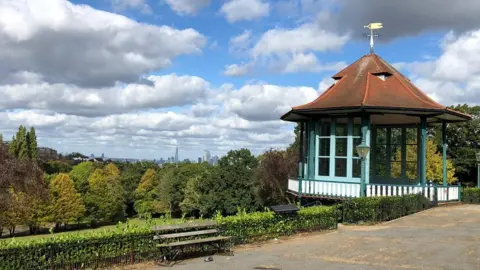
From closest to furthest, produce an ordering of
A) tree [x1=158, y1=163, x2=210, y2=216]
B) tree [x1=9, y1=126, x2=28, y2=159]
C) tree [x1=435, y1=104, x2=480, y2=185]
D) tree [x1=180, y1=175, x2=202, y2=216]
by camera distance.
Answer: tree [x1=435, y1=104, x2=480, y2=185]
tree [x1=180, y1=175, x2=202, y2=216]
tree [x1=158, y1=163, x2=210, y2=216]
tree [x1=9, y1=126, x2=28, y2=159]

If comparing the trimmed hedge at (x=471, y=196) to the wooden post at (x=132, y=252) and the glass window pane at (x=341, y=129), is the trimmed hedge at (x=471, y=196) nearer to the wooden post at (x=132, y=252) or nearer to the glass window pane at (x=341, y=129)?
the glass window pane at (x=341, y=129)

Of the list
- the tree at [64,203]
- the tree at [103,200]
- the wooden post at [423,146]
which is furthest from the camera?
the tree at [103,200]

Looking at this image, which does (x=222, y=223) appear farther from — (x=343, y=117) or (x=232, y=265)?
(x=343, y=117)

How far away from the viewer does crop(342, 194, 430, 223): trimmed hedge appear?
15141mm

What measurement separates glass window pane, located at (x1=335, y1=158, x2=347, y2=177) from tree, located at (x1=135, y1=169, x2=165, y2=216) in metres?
59.9

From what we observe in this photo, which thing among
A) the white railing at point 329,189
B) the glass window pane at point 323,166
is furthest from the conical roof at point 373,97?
the white railing at point 329,189

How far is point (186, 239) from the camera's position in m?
10.7

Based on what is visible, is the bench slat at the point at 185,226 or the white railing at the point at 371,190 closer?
the bench slat at the point at 185,226

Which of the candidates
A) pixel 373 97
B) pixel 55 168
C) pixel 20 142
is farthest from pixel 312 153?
pixel 55 168

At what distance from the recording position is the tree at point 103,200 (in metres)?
73.6

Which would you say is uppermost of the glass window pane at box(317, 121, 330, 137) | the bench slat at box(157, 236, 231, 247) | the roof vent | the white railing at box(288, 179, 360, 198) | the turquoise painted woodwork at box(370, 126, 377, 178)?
the roof vent

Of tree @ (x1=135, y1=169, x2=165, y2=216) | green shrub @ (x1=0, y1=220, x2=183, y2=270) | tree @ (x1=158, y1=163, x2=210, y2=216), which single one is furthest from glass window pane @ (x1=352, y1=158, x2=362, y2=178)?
tree @ (x1=135, y1=169, x2=165, y2=216)

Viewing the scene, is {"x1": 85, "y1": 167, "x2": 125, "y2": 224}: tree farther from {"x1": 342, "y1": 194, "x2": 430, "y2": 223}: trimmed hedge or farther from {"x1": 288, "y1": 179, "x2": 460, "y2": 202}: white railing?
{"x1": 342, "y1": 194, "x2": 430, "y2": 223}: trimmed hedge

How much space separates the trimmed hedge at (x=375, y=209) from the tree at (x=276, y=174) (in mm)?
23933
